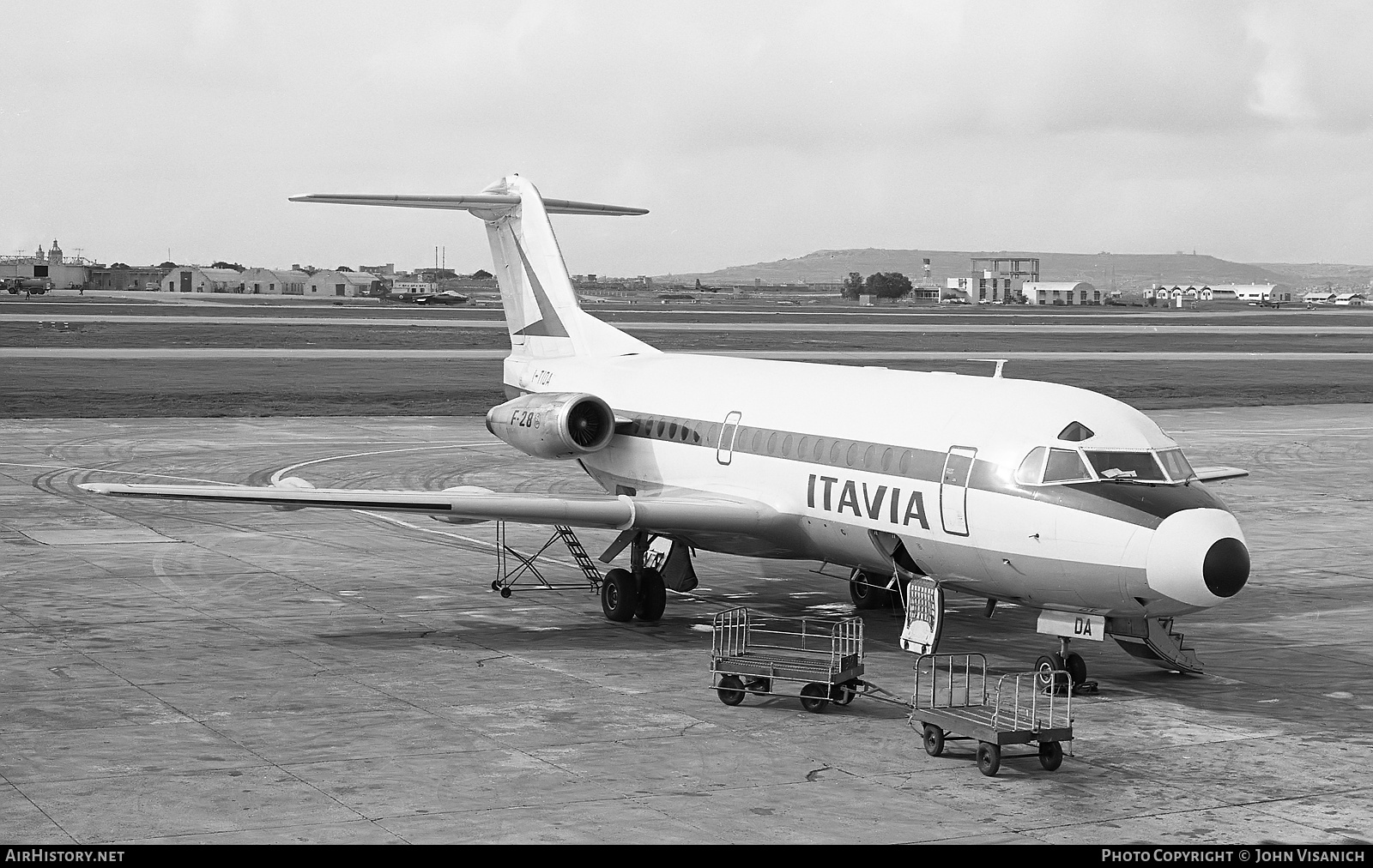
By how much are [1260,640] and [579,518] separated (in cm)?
1036

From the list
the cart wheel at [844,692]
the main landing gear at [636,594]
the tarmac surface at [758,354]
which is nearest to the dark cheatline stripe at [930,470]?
the main landing gear at [636,594]

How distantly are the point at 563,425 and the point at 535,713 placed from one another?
8.71 metres

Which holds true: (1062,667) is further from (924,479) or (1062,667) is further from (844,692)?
(924,479)

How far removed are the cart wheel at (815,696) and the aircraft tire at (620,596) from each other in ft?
19.5

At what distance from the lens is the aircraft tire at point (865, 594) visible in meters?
26.2

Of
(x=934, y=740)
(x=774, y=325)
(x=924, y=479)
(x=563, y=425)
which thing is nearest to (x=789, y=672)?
(x=934, y=740)

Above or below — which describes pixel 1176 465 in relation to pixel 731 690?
above

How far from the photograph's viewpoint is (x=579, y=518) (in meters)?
23.6

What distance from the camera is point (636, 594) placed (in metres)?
25.0

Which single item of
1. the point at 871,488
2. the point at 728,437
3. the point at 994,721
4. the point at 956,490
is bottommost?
the point at 994,721

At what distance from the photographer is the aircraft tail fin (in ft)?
100

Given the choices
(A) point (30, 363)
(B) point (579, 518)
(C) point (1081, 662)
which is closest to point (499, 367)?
(A) point (30, 363)

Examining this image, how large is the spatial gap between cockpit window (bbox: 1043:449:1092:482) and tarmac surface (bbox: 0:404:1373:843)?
2.78 meters

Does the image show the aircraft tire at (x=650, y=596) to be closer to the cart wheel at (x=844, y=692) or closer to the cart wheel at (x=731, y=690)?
the cart wheel at (x=731, y=690)
